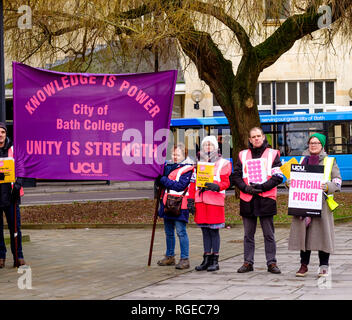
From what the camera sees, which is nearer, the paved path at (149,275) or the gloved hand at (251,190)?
the paved path at (149,275)

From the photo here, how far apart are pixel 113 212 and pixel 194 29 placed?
4700mm

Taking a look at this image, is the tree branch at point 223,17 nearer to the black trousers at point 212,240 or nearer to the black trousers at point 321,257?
the black trousers at point 212,240

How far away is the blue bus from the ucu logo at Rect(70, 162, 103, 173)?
63.5 feet

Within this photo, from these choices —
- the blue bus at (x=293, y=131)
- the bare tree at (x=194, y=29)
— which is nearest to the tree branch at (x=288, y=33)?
the bare tree at (x=194, y=29)

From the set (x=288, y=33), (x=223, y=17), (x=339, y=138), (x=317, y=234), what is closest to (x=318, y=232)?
(x=317, y=234)

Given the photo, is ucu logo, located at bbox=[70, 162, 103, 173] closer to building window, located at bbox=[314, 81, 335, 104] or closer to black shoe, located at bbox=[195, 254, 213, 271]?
black shoe, located at bbox=[195, 254, 213, 271]

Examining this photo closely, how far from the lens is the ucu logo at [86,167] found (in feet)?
31.9

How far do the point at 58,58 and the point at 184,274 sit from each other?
1167 centimetres

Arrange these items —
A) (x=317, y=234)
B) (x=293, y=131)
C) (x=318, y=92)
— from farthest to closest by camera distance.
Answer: (x=318, y=92)
(x=293, y=131)
(x=317, y=234)

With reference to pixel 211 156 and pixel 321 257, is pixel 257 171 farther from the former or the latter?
pixel 321 257

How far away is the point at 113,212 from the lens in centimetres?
1819

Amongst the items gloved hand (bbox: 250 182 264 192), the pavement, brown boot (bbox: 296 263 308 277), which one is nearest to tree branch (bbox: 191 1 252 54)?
the pavement

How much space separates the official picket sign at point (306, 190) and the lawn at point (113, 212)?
6144mm
